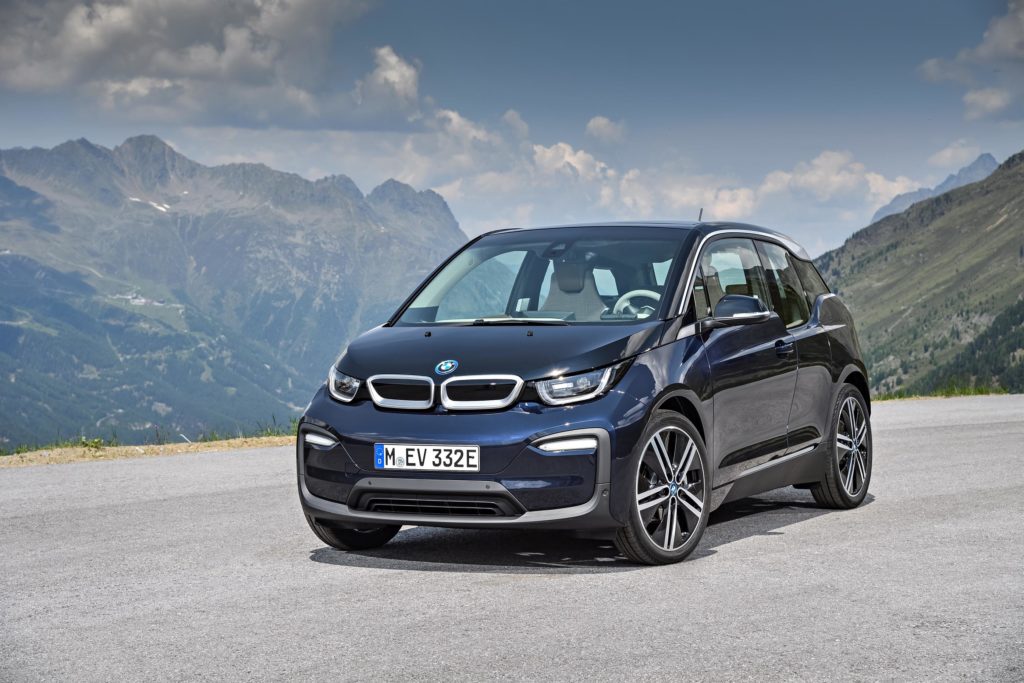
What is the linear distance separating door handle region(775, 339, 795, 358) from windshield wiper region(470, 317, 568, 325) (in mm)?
1680

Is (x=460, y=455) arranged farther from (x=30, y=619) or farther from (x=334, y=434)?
(x=30, y=619)

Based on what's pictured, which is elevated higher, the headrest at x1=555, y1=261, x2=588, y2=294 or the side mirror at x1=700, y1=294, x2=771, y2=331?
the headrest at x1=555, y1=261, x2=588, y2=294

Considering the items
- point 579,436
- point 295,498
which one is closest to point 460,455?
point 579,436

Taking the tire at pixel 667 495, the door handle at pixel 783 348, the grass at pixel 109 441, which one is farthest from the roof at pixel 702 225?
the grass at pixel 109 441

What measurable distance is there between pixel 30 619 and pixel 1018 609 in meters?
4.43

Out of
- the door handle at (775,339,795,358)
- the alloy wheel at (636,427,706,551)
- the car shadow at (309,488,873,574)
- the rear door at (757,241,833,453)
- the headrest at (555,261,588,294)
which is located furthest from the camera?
the rear door at (757,241,833,453)

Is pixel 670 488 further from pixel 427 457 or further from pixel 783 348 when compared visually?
pixel 783 348

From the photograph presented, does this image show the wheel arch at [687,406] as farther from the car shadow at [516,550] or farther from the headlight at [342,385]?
the headlight at [342,385]

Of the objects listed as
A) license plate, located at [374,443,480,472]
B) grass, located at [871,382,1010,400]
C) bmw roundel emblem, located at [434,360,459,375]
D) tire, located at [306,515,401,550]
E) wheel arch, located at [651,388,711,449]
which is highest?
bmw roundel emblem, located at [434,360,459,375]

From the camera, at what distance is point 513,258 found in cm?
831

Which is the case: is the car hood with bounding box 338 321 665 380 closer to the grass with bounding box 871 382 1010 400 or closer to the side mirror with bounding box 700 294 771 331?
the side mirror with bounding box 700 294 771 331

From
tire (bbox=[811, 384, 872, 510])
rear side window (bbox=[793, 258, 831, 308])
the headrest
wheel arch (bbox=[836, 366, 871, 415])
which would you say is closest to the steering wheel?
the headrest

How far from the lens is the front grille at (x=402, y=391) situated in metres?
6.56

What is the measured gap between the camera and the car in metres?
6.39
